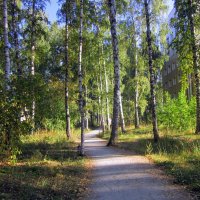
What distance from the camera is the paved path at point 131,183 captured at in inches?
323

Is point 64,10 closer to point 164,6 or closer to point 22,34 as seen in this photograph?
point 22,34

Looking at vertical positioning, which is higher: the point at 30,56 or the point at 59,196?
the point at 30,56

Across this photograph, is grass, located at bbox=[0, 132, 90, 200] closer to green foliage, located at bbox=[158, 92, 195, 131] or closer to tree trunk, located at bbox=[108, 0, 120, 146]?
tree trunk, located at bbox=[108, 0, 120, 146]

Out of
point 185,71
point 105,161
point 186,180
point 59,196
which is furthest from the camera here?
point 185,71

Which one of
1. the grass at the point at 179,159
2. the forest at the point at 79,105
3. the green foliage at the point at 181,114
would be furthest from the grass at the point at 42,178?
the green foliage at the point at 181,114

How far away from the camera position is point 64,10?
931 inches

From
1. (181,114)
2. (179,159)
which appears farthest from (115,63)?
(179,159)

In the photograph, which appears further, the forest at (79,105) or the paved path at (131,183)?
the forest at (79,105)

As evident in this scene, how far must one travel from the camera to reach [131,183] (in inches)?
378

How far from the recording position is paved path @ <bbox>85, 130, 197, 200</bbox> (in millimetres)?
8211

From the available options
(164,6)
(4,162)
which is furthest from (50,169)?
(164,6)

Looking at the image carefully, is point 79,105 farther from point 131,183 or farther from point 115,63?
point 131,183

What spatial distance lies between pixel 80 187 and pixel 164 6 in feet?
84.0

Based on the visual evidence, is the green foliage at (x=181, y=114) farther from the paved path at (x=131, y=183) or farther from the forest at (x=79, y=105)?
the paved path at (x=131, y=183)
